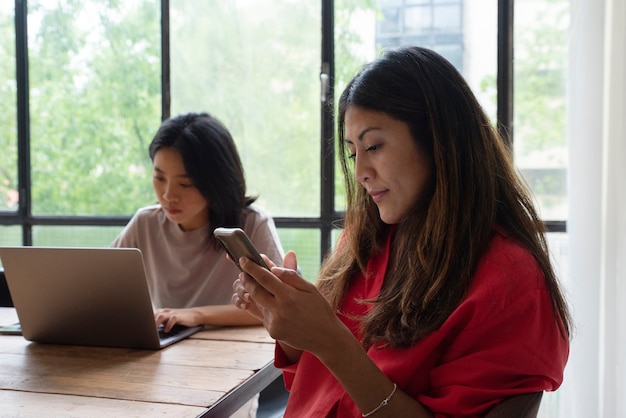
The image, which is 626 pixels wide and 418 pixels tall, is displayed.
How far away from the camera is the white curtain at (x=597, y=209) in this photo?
86.2 inches

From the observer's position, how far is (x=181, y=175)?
6.75 feet

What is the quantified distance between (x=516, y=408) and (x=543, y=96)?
184cm

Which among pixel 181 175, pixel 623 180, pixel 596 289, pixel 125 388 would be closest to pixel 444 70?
pixel 125 388

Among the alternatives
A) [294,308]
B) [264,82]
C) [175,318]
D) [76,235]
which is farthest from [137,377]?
[76,235]

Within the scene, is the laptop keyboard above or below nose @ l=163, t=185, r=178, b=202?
below

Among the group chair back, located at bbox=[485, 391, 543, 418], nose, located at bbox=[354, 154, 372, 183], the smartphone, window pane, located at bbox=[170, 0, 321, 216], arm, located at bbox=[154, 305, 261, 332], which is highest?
window pane, located at bbox=[170, 0, 321, 216]

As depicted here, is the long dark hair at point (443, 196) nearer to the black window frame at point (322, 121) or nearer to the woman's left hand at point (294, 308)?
the woman's left hand at point (294, 308)

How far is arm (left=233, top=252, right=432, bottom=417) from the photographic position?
3.39ft

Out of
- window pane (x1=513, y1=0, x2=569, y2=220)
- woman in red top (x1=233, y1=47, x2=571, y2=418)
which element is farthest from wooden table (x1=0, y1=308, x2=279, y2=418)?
→ window pane (x1=513, y1=0, x2=569, y2=220)

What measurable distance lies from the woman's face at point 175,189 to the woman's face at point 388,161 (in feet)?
3.01

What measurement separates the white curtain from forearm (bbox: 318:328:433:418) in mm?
1306

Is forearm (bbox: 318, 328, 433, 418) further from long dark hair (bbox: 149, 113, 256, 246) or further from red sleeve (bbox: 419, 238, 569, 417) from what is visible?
long dark hair (bbox: 149, 113, 256, 246)

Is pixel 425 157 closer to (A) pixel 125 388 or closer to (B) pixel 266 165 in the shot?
(A) pixel 125 388

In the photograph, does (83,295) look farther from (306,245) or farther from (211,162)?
(306,245)
